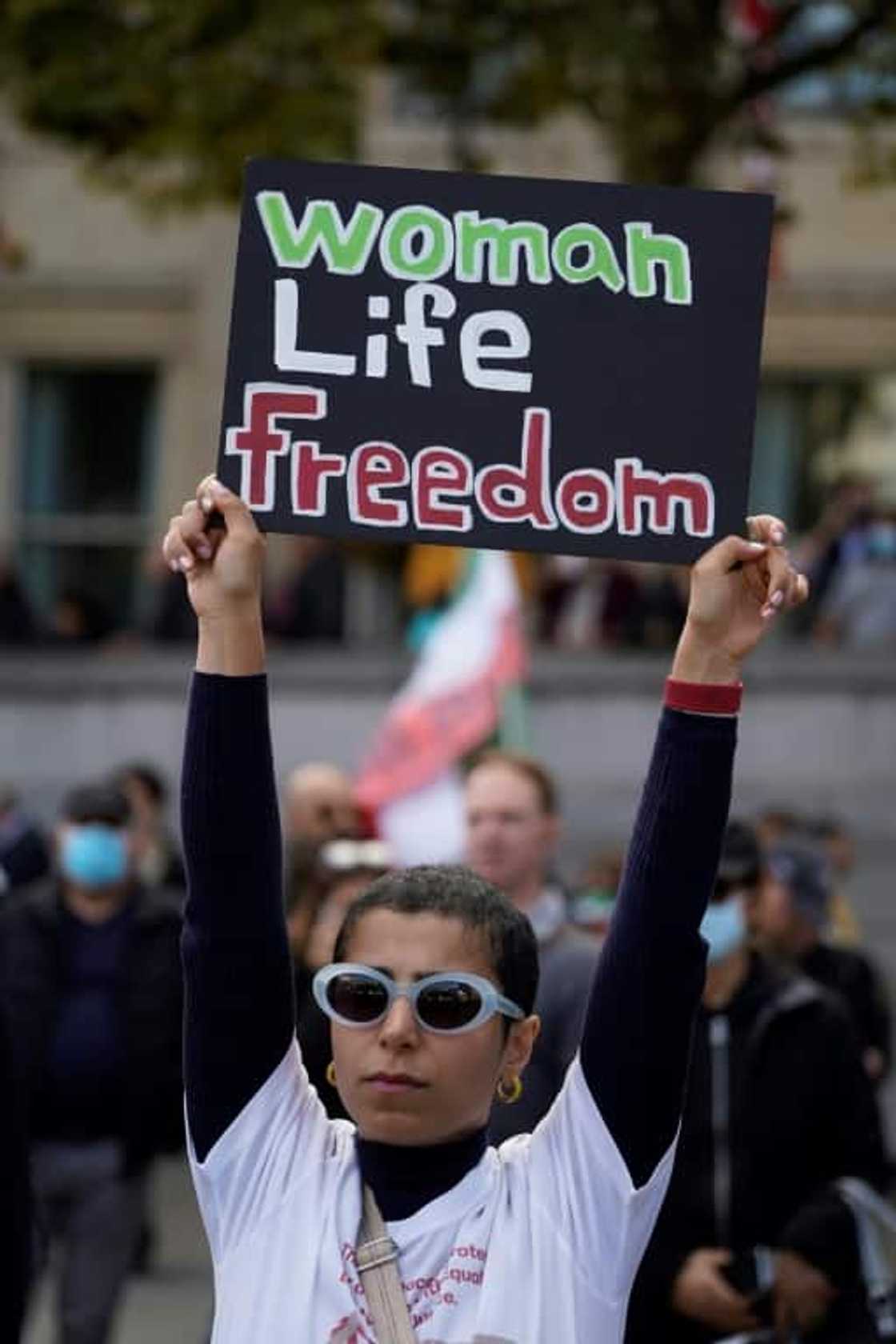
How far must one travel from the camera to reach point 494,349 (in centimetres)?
445

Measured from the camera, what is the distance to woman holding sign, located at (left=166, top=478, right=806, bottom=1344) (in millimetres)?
4035

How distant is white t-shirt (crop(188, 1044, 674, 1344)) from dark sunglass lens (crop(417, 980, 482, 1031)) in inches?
6.1

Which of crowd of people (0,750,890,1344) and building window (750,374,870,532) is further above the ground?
building window (750,374,870,532)

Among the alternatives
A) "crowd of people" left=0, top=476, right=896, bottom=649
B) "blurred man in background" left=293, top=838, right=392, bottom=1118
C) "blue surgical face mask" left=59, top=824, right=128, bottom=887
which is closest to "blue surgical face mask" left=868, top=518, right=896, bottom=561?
"crowd of people" left=0, top=476, right=896, bottom=649

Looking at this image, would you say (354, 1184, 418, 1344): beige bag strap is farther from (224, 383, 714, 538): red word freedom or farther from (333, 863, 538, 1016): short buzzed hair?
(224, 383, 714, 538): red word freedom

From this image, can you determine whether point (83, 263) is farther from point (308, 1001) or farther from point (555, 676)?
point (308, 1001)

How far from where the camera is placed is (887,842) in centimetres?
2122

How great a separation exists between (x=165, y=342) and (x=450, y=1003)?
26.4m

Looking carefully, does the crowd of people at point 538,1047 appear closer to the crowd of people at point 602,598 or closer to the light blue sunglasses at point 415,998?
the light blue sunglasses at point 415,998

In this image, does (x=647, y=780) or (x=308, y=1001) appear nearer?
(x=647, y=780)

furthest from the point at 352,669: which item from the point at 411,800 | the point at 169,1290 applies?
the point at 169,1290

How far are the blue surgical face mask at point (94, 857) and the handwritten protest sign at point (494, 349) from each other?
4.99 m

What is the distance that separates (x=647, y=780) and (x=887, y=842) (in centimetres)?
1725

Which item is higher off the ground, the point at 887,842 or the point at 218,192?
the point at 218,192
